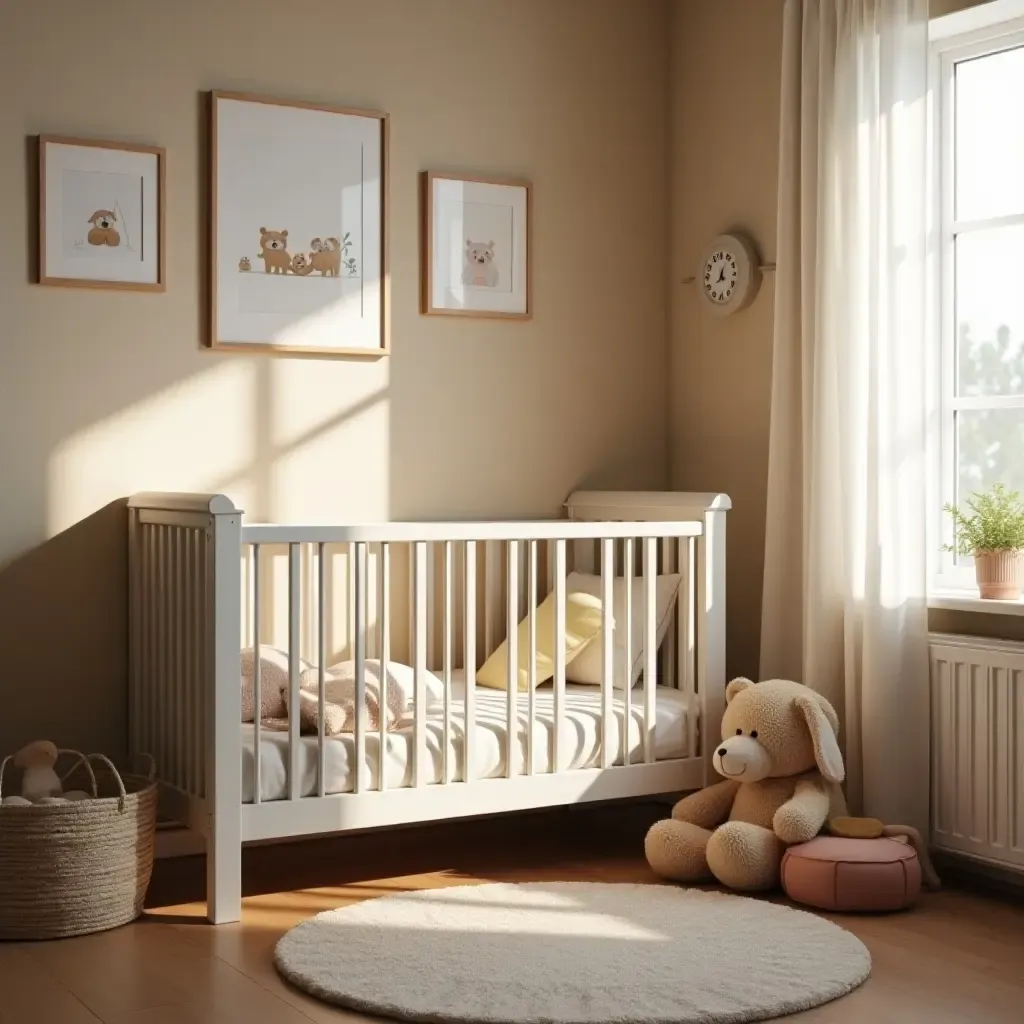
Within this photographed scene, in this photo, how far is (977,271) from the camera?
3.49m

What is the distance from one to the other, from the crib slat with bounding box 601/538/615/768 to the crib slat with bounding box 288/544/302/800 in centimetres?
76

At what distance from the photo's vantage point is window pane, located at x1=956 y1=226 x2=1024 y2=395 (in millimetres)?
3398

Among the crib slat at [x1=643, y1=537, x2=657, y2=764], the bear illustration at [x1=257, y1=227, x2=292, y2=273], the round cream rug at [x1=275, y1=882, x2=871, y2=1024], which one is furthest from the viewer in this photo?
the bear illustration at [x1=257, y1=227, x2=292, y2=273]

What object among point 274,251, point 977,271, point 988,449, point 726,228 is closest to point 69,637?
point 274,251

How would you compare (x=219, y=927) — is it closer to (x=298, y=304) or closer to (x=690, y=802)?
(x=690, y=802)

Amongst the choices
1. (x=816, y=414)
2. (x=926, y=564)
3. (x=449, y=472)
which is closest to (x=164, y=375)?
(x=449, y=472)

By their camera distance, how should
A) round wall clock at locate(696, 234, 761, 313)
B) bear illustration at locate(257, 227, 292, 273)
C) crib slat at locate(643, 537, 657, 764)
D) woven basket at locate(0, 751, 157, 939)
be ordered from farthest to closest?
round wall clock at locate(696, 234, 761, 313), bear illustration at locate(257, 227, 292, 273), crib slat at locate(643, 537, 657, 764), woven basket at locate(0, 751, 157, 939)

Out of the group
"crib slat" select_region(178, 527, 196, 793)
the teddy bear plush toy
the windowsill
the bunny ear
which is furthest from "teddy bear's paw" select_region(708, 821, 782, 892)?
"crib slat" select_region(178, 527, 196, 793)

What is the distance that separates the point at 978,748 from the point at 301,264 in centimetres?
195

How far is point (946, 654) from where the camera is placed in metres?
3.33

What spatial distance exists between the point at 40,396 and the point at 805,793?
1.90 metres

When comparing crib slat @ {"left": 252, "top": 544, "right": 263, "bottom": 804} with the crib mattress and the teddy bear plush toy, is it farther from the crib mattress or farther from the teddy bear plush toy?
the teddy bear plush toy

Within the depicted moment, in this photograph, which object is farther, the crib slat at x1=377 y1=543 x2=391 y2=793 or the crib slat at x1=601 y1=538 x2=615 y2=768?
the crib slat at x1=601 y1=538 x2=615 y2=768

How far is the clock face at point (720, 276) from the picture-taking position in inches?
158
